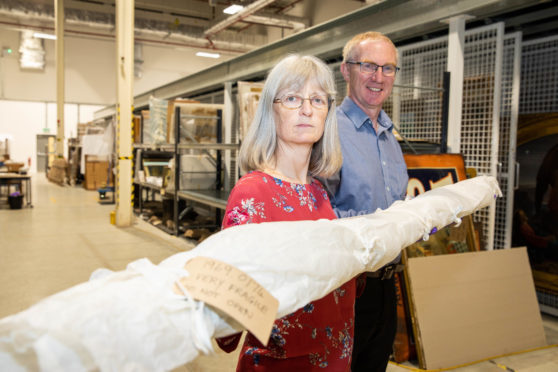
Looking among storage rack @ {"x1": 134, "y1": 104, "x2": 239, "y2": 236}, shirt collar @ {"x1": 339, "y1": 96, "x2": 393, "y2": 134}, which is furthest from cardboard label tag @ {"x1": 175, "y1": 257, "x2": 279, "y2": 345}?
storage rack @ {"x1": 134, "y1": 104, "x2": 239, "y2": 236}

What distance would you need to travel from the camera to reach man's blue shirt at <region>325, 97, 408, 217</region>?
4.84 ft

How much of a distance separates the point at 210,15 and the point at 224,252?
50.5 ft

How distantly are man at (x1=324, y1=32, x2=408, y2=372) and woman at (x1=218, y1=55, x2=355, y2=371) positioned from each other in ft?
0.84

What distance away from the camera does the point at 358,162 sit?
4.92ft

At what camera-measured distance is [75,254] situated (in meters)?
5.00

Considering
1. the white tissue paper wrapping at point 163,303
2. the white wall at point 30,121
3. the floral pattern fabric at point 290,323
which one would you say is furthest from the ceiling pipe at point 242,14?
the white tissue paper wrapping at point 163,303

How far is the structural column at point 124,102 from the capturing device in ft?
20.8

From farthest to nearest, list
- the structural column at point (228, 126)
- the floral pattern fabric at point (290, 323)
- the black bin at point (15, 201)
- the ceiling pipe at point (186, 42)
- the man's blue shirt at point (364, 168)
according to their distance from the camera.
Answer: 1. the ceiling pipe at point (186, 42)
2. the black bin at point (15, 201)
3. the structural column at point (228, 126)
4. the man's blue shirt at point (364, 168)
5. the floral pattern fabric at point (290, 323)

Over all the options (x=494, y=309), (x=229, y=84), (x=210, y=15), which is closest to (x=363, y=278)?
(x=494, y=309)

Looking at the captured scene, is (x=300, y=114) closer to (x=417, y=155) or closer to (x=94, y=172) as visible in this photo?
(x=417, y=155)

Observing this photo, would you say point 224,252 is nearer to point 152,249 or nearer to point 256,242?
point 256,242

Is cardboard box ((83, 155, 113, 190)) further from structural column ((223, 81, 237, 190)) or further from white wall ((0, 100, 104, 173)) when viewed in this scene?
structural column ((223, 81, 237, 190))

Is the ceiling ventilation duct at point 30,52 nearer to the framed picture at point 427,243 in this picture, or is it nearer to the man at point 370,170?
the framed picture at point 427,243

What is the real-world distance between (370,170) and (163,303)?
41.4 inches
